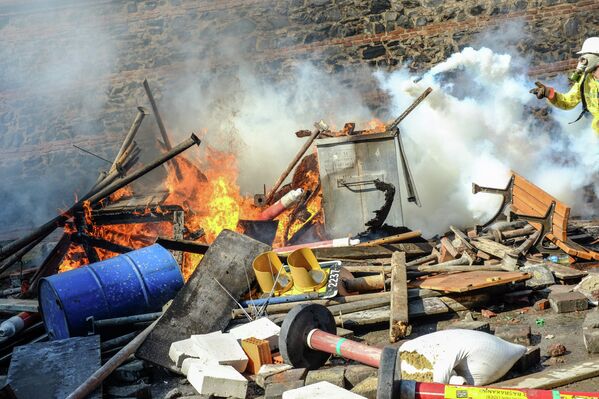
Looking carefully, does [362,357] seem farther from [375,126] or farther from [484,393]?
[375,126]

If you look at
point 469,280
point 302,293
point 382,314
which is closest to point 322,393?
point 382,314

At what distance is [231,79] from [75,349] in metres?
9.99

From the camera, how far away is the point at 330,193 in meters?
10.3

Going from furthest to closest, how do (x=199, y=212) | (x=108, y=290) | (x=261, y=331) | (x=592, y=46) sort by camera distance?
(x=199, y=212) → (x=592, y=46) → (x=108, y=290) → (x=261, y=331)

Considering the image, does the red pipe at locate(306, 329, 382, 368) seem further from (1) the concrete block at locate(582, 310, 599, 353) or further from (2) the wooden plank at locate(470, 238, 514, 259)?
(2) the wooden plank at locate(470, 238, 514, 259)

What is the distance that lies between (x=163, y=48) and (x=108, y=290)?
10.0 metres

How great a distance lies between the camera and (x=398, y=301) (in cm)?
644

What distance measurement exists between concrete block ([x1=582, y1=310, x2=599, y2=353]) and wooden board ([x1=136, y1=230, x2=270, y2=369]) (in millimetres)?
3249

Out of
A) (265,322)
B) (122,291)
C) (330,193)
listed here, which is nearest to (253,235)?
(330,193)

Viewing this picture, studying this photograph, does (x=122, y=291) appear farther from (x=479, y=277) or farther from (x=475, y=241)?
(x=475, y=241)

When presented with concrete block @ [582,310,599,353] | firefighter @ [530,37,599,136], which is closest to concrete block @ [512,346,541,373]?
concrete block @ [582,310,599,353]

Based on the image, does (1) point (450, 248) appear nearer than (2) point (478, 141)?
Yes

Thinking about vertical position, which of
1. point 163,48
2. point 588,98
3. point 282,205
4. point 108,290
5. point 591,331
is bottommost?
point 591,331

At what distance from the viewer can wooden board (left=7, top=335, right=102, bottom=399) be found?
5250 millimetres
